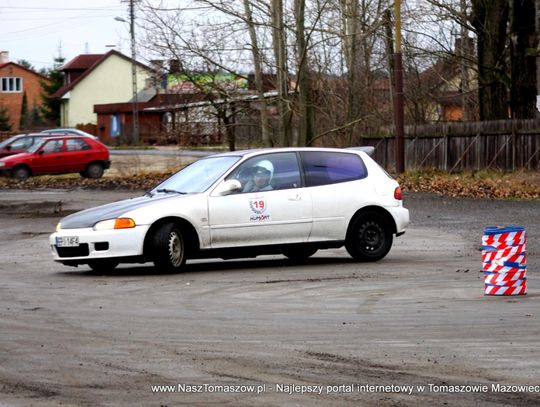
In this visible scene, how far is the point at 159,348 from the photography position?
8570 mm

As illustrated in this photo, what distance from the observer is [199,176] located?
1502 centimetres

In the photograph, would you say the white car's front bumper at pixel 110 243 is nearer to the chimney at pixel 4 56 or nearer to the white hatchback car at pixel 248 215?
the white hatchback car at pixel 248 215

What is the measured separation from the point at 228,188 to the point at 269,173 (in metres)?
0.70

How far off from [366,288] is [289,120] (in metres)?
25.8

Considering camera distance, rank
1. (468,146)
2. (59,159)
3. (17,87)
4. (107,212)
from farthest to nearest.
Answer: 1. (17,87)
2. (59,159)
3. (468,146)
4. (107,212)

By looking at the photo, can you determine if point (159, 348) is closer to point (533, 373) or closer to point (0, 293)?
point (533, 373)

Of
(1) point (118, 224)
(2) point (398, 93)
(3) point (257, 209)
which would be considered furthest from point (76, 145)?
(1) point (118, 224)

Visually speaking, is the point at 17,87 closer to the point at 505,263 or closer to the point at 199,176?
the point at 199,176

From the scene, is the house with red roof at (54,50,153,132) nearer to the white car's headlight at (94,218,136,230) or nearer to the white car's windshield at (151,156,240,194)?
the white car's windshield at (151,156,240,194)

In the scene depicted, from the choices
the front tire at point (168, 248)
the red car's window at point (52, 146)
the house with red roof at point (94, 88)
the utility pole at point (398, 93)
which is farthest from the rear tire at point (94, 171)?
the house with red roof at point (94, 88)

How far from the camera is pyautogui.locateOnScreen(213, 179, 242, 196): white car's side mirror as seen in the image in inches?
571

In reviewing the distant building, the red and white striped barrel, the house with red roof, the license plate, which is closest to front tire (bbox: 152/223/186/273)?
the license plate

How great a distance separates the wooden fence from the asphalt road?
20.0 meters

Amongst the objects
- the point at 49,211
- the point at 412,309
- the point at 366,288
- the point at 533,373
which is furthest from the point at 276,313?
the point at 49,211
